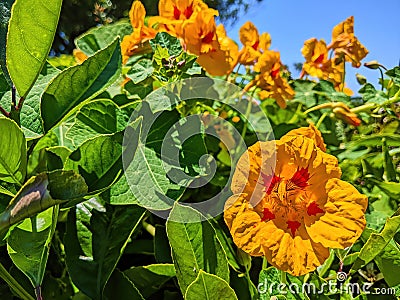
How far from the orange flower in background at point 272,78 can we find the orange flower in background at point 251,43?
0.08 feet

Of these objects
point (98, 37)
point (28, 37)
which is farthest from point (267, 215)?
point (98, 37)

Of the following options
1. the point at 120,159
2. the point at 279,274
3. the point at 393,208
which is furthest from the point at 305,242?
the point at 393,208

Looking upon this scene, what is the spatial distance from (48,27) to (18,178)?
4.7 inches

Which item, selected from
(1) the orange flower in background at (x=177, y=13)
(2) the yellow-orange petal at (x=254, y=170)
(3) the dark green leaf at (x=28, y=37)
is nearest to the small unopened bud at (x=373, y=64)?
(1) the orange flower in background at (x=177, y=13)

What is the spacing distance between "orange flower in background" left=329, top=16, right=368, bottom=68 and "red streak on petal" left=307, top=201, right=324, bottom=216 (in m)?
0.43

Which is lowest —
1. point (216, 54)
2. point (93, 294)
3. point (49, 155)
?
point (93, 294)

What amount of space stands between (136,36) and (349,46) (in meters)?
0.37

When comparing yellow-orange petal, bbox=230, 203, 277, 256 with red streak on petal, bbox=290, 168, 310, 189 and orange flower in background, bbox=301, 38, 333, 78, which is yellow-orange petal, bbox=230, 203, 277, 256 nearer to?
red streak on petal, bbox=290, 168, 310, 189

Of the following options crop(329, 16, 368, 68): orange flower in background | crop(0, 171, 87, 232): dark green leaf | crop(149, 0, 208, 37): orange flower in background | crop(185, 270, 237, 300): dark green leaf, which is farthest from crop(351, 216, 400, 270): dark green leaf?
crop(329, 16, 368, 68): orange flower in background

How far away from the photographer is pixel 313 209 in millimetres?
419

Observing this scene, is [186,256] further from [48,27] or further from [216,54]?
[216,54]

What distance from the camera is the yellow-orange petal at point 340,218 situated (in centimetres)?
39

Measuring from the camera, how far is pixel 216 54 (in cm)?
64

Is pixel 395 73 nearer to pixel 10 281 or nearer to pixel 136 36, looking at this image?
pixel 136 36
